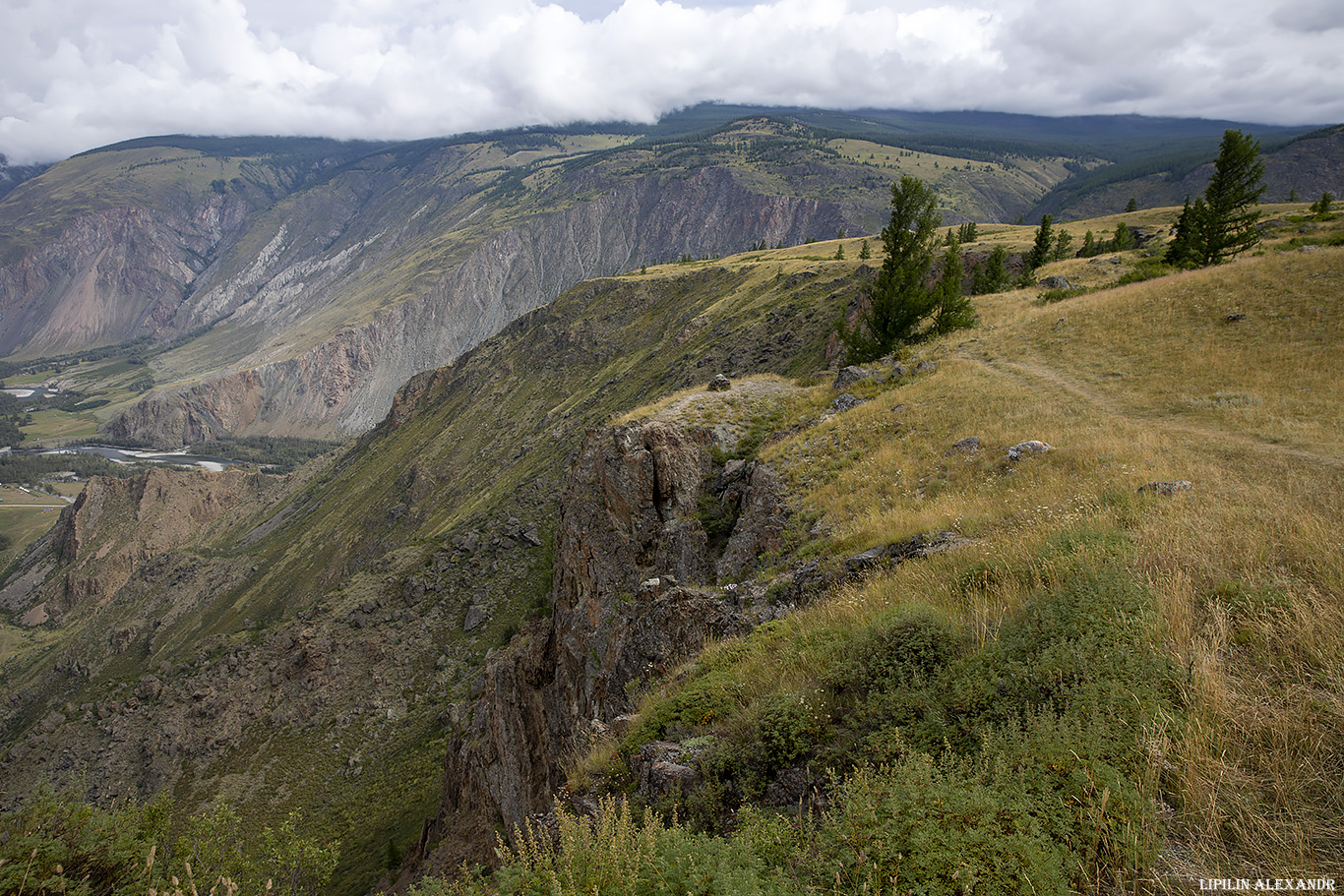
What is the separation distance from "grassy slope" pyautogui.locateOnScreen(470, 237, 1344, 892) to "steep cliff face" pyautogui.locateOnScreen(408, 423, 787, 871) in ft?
6.64

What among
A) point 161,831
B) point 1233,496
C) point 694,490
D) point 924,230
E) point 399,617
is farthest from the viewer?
point 399,617

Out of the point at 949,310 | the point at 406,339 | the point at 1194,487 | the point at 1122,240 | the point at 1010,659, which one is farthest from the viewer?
the point at 406,339

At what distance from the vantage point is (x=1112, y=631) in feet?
15.8

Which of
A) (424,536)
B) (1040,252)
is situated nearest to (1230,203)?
(1040,252)

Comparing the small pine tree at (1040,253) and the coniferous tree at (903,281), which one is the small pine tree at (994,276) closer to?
the small pine tree at (1040,253)

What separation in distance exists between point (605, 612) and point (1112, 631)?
15.1 meters

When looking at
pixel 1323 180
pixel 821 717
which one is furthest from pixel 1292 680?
pixel 1323 180

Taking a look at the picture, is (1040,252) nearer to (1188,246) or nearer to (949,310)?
(1188,246)

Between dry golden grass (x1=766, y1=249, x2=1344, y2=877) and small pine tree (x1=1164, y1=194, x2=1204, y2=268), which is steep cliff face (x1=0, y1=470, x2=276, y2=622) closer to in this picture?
dry golden grass (x1=766, y1=249, x2=1344, y2=877)

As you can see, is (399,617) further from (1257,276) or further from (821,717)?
(1257,276)

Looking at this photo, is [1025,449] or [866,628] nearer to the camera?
[866,628]

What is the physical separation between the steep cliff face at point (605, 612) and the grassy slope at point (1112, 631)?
6.64 ft

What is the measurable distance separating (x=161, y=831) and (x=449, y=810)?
14689mm

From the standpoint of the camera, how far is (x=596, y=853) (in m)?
4.21
